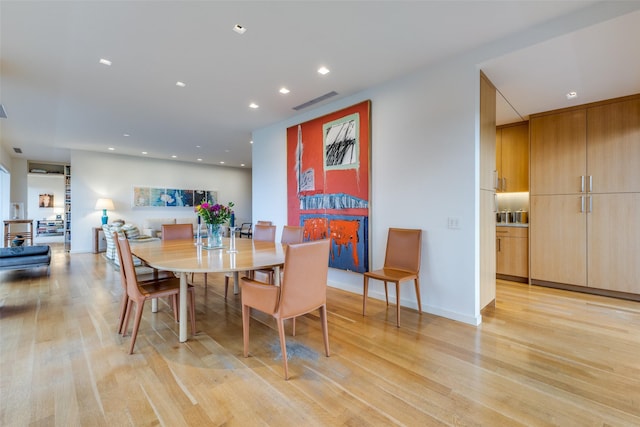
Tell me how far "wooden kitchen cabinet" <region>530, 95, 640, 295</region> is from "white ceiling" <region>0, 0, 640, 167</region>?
1.04 ft

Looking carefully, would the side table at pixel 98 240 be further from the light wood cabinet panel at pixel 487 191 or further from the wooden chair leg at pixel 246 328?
the light wood cabinet panel at pixel 487 191

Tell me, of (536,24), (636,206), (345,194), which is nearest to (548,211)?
(636,206)

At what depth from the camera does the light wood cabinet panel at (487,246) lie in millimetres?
2882

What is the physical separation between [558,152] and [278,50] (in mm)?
3996

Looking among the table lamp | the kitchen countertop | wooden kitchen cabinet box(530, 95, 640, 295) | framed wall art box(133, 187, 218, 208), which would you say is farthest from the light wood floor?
framed wall art box(133, 187, 218, 208)

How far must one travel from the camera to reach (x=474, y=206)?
2.72m

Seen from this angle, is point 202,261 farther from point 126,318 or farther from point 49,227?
point 49,227

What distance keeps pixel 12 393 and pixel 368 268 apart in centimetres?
315

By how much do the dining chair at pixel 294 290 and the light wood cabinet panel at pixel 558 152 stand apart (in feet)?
12.4

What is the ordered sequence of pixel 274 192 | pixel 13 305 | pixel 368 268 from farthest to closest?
pixel 274 192, pixel 368 268, pixel 13 305

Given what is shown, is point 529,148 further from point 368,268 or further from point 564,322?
point 368,268

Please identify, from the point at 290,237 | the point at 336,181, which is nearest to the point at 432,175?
→ the point at 336,181

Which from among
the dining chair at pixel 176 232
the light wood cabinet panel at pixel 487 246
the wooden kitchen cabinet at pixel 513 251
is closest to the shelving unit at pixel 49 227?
the dining chair at pixel 176 232

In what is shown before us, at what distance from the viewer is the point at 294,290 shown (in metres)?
1.95
